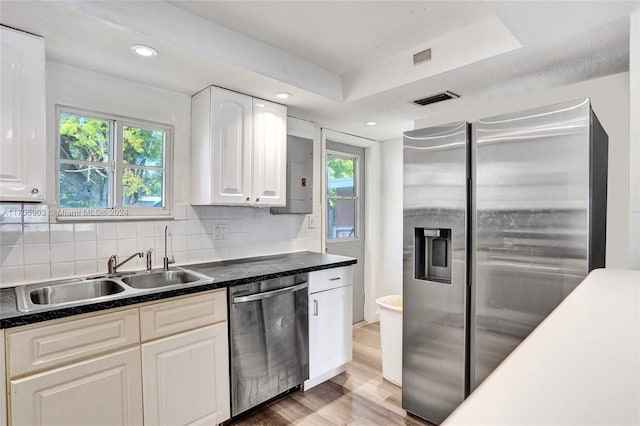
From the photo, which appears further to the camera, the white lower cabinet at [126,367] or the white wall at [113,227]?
the white wall at [113,227]

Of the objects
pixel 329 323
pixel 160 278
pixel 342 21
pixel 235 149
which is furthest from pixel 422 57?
pixel 160 278

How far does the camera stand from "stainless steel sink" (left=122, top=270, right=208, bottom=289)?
7.06 ft

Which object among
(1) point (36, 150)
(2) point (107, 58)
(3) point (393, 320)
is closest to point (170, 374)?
(1) point (36, 150)

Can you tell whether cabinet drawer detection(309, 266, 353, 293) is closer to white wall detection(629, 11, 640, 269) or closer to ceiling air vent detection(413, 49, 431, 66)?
ceiling air vent detection(413, 49, 431, 66)

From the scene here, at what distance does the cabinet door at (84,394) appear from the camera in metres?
1.45

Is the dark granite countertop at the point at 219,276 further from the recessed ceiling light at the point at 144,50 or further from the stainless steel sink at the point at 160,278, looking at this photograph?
the recessed ceiling light at the point at 144,50

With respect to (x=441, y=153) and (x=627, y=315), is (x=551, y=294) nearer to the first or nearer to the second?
(x=441, y=153)

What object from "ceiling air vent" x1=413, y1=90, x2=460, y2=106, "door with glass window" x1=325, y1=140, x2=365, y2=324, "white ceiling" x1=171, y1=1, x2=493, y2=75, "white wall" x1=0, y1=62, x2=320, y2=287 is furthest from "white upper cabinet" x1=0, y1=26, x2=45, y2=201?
"door with glass window" x1=325, y1=140, x2=365, y2=324

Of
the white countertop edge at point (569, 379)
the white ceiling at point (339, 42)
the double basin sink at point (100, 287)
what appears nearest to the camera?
the white countertop edge at point (569, 379)

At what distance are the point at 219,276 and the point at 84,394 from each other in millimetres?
849

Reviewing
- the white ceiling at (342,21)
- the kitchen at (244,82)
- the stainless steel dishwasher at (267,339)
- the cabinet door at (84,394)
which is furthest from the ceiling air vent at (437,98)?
the cabinet door at (84,394)

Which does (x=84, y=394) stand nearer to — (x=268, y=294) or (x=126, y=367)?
(x=126, y=367)

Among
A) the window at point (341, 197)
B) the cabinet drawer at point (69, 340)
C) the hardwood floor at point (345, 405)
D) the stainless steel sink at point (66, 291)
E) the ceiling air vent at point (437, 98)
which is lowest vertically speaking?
the hardwood floor at point (345, 405)

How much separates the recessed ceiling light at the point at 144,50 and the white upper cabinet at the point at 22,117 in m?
0.41
